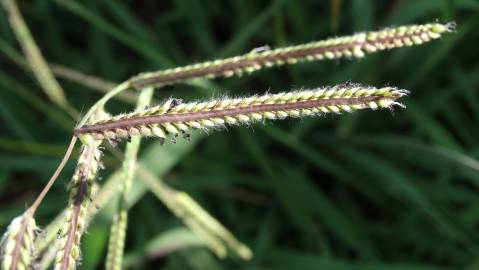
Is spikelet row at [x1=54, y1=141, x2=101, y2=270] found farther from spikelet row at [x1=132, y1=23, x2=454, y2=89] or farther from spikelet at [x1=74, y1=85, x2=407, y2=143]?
spikelet row at [x1=132, y1=23, x2=454, y2=89]

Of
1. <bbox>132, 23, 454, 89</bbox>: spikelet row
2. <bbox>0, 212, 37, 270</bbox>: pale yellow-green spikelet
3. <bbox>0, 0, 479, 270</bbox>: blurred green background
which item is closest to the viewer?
<bbox>0, 212, 37, 270</bbox>: pale yellow-green spikelet

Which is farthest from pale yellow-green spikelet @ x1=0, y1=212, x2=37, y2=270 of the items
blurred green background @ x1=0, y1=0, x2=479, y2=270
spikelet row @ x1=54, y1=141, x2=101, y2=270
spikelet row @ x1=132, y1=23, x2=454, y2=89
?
blurred green background @ x1=0, y1=0, x2=479, y2=270

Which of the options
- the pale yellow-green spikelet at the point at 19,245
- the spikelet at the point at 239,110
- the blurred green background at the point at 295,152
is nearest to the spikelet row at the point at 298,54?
the spikelet at the point at 239,110

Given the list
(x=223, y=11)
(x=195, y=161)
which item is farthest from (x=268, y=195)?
(x=223, y=11)

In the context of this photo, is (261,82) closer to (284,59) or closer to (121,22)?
(121,22)

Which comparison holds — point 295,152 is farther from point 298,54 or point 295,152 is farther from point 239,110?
point 239,110

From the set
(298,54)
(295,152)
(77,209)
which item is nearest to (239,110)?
(77,209)
